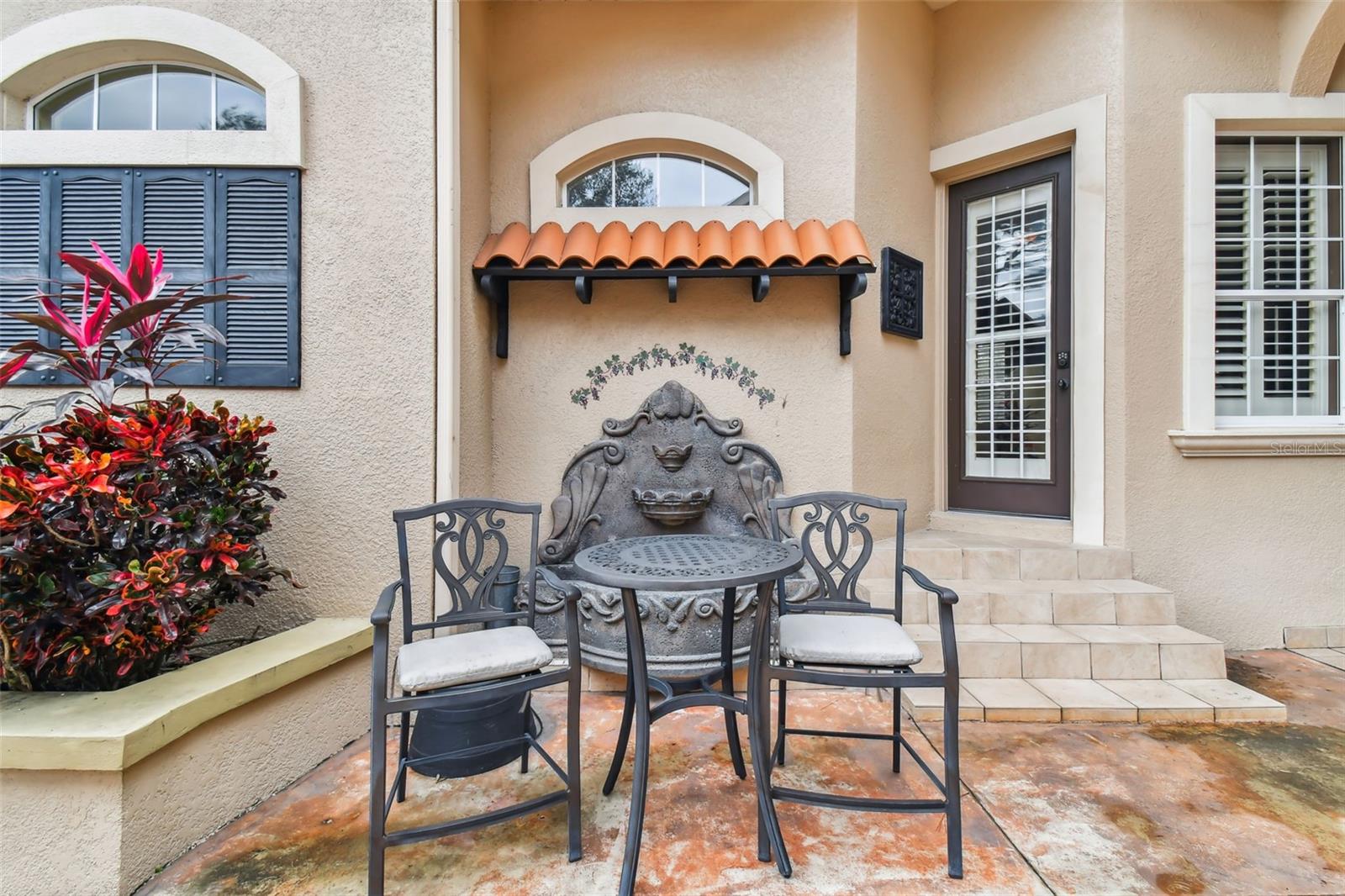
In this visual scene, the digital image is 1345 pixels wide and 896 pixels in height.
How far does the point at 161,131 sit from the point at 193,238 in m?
0.51

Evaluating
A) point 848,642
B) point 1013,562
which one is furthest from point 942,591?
point 1013,562

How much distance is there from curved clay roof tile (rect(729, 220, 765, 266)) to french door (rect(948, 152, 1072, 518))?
165cm

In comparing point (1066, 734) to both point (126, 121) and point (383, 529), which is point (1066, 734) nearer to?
point (383, 529)

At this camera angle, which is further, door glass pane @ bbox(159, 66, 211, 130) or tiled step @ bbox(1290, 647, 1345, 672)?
tiled step @ bbox(1290, 647, 1345, 672)

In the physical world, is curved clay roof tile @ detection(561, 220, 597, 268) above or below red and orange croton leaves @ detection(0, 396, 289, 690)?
above

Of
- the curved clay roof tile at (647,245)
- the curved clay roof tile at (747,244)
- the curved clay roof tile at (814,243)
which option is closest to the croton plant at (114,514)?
the curved clay roof tile at (647,245)

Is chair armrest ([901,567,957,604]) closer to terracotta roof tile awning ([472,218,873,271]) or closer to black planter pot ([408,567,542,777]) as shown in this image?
black planter pot ([408,567,542,777])

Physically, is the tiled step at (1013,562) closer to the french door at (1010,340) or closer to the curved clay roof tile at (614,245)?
the french door at (1010,340)

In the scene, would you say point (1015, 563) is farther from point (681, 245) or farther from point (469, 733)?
point (469, 733)

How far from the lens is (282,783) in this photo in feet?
6.63

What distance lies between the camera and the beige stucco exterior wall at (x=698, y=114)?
3207mm

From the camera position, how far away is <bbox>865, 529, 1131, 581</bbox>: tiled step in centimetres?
311

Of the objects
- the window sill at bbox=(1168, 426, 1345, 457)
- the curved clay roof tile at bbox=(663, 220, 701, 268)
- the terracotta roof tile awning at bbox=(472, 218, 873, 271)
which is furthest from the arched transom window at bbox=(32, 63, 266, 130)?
the window sill at bbox=(1168, 426, 1345, 457)

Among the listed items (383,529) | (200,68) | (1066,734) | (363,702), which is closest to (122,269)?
(200,68)
